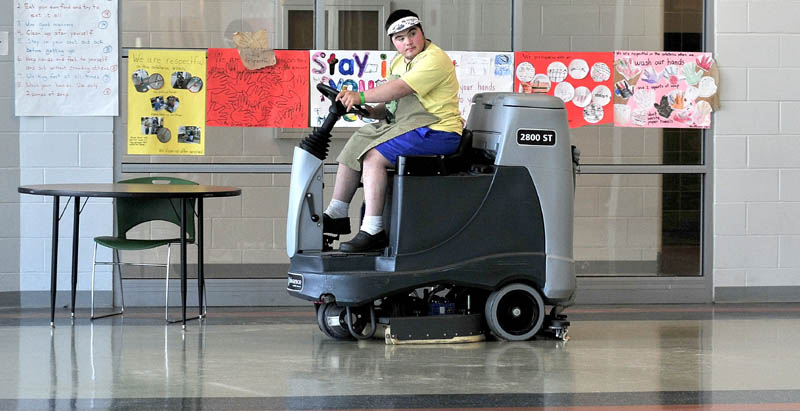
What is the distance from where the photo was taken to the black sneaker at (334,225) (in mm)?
5145

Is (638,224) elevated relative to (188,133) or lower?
lower

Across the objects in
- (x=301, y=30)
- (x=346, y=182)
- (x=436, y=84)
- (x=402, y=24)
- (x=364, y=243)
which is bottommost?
(x=364, y=243)

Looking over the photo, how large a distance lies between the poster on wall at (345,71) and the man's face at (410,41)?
1.21 meters

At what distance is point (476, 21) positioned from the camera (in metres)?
6.41

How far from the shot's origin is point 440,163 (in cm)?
505

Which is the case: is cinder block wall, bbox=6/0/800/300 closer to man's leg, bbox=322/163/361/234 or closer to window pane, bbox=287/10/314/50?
window pane, bbox=287/10/314/50

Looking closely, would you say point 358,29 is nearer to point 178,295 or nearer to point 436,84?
point 436,84

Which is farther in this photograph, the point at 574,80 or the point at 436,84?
the point at 574,80

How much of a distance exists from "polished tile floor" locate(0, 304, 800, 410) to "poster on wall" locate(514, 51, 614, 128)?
1209 mm

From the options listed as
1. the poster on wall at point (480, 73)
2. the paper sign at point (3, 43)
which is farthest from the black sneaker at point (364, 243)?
the paper sign at point (3, 43)

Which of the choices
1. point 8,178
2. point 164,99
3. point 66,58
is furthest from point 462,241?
point 8,178

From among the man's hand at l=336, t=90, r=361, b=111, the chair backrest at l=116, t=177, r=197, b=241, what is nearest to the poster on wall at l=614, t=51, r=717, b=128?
the man's hand at l=336, t=90, r=361, b=111

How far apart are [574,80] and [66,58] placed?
2.75m

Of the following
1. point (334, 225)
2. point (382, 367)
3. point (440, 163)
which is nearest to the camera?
point (382, 367)
